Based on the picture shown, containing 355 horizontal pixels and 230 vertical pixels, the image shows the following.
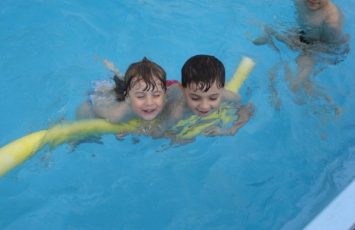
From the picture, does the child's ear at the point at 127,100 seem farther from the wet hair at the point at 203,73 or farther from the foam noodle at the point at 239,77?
the foam noodle at the point at 239,77

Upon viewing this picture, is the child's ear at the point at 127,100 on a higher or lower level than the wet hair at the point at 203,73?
higher

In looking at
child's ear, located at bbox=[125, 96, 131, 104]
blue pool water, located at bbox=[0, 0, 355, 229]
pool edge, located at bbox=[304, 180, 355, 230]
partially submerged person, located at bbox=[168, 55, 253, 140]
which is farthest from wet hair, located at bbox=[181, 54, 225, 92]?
pool edge, located at bbox=[304, 180, 355, 230]

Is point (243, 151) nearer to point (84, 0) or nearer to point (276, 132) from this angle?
point (276, 132)

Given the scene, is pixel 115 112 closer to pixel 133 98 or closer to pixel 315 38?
pixel 133 98

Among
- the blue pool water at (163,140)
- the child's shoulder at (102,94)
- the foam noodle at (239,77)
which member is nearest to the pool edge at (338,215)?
the blue pool water at (163,140)

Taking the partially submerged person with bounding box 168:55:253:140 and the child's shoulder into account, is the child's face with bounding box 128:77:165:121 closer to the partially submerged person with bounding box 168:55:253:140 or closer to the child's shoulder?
the partially submerged person with bounding box 168:55:253:140

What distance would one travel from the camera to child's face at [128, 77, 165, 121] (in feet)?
10.1

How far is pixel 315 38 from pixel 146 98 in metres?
2.06

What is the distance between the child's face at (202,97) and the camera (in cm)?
310

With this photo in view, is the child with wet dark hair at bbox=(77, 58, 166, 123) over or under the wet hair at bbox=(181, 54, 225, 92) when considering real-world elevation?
over

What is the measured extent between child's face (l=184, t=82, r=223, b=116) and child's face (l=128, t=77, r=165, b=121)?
192mm

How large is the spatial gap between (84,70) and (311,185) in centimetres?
240

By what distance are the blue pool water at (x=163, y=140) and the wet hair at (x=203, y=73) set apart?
36.2 inches

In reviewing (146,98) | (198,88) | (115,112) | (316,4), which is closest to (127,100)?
(115,112)
